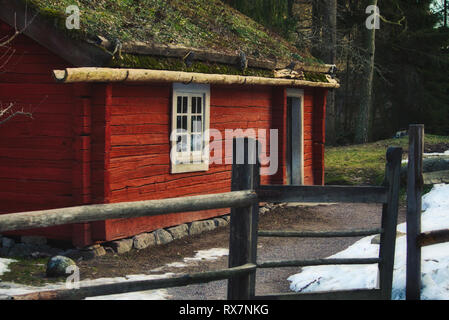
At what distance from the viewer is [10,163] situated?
9.70 metres

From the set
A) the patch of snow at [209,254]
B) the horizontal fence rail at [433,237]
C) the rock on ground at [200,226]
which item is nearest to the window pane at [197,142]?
the rock on ground at [200,226]

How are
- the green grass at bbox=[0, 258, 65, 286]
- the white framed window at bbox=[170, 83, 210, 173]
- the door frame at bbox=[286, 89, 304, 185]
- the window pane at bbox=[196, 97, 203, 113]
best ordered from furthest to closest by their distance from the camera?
the door frame at bbox=[286, 89, 304, 185] → the window pane at bbox=[196, 97, 203, 113] → the white framed window at bbox=[170, 83, 210, 173] → the green grass at bbox=[0, 258, 65, 286]

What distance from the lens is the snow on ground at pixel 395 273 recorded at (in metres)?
5.56

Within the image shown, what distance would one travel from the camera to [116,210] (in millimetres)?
4234

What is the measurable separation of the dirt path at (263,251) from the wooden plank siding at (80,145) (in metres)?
0.55

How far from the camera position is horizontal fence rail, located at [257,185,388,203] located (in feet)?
16.8

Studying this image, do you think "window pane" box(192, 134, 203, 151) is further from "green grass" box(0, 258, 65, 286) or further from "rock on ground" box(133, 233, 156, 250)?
"green grass" box(0, 258, 65, 286)

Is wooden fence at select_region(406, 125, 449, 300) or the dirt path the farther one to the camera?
the dirt path

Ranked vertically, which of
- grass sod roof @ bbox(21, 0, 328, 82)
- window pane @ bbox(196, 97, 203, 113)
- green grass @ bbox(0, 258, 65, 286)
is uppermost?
grass sod roof @ bbox(21, 0, 328, 82)

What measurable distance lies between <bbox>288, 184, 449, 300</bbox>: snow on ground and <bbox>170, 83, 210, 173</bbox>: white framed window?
3.64 meters

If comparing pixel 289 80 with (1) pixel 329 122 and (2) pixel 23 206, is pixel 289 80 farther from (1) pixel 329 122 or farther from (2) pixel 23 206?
(1) pixel 329 122

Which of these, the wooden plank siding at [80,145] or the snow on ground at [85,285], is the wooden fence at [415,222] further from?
the wooden plank siding at [80,145]

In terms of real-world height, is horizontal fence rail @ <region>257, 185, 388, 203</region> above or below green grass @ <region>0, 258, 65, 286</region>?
above

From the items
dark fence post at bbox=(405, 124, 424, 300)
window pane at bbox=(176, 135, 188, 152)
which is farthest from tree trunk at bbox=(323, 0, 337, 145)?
dark fence post at bbox=(405, 124, 424, 300)
